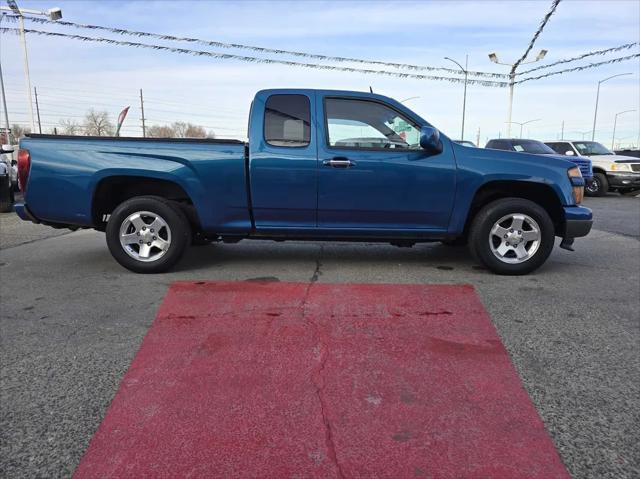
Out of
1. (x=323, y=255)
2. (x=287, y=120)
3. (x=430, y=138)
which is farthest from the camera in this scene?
(x=323, y=255)

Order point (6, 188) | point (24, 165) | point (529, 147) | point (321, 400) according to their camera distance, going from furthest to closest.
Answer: point (529, 147) < point (6, 188) < point (24, 165) < point (321, 400)

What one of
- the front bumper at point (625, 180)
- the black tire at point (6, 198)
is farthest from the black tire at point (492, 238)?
the front bumper at point (625, 180)

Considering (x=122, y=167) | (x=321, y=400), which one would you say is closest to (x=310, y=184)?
(x=122, y=167)

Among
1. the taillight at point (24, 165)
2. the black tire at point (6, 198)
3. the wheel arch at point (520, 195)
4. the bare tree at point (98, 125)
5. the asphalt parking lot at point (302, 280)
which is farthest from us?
the bare tree at point (98, 125)

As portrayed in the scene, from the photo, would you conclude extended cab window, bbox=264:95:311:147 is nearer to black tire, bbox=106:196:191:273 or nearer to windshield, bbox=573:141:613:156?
black tire, bbox=106:196:191:273

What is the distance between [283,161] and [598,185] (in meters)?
15.1

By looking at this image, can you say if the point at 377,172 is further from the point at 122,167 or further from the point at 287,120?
the point at 122,167

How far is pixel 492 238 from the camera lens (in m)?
5.05

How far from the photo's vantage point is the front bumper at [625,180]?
1582 cm

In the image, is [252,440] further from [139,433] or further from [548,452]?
[548,452]

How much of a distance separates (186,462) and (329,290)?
8.29 ft

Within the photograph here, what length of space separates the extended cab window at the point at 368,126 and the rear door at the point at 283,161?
241mm

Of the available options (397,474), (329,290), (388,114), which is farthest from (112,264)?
(397,474)

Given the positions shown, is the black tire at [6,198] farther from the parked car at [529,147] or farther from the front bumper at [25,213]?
the parked car at [529,147]
